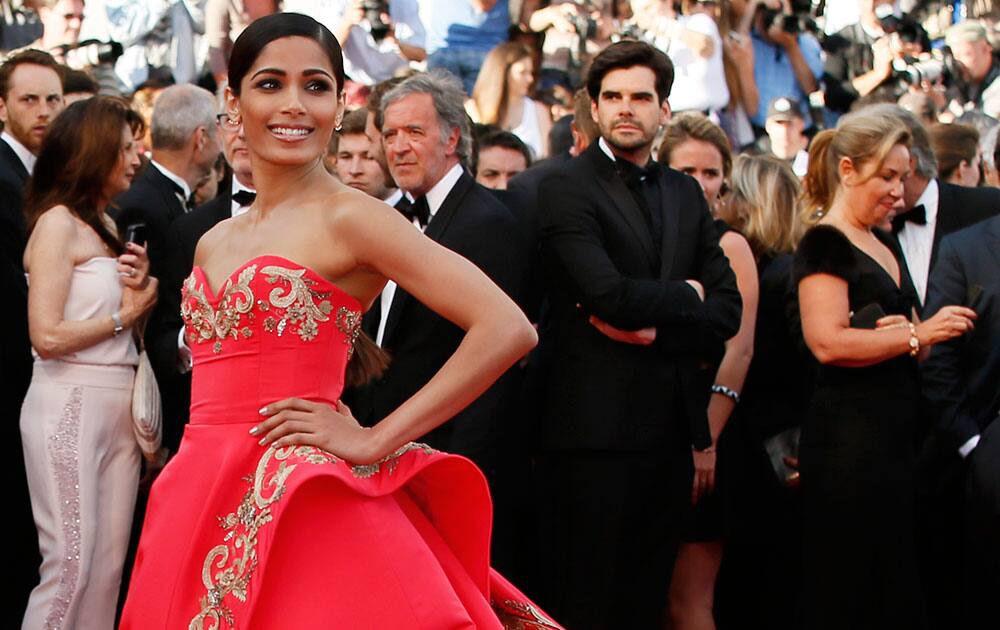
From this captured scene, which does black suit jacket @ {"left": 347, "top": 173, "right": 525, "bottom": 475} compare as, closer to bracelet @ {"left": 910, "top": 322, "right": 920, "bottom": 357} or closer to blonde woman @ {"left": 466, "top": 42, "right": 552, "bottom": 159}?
bracelet @ {"left": 910, "top": 322, "right": 920, "bottom": 357}

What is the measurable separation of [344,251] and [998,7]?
12.2 metres

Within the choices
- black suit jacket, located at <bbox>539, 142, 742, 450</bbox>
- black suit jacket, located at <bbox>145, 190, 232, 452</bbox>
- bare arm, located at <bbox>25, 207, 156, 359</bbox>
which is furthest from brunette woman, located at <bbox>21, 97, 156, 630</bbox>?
black suit jacket, located at <bbox>539, 142, 742, 450</bbox>

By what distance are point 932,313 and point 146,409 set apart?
2949 millimetres

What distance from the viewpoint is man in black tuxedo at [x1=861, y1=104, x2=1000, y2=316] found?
6.30 metres

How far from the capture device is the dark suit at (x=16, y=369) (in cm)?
574

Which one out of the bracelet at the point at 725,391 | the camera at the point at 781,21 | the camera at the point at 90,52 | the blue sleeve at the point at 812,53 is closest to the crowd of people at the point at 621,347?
Result: the bracelet at the point at 725,391

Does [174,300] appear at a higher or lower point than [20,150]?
lower

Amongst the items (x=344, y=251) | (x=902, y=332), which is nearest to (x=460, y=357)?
(x=344, y=251)

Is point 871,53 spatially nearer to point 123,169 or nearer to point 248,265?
point 123,169

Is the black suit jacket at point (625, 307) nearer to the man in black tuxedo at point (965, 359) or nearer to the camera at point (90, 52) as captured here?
the man in black tuxedo at point (965, 359)

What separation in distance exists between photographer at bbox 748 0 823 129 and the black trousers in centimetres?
600

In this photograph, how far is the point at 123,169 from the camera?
5.49 m

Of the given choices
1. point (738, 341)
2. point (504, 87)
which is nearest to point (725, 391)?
point (738, 341)

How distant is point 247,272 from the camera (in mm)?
3238
